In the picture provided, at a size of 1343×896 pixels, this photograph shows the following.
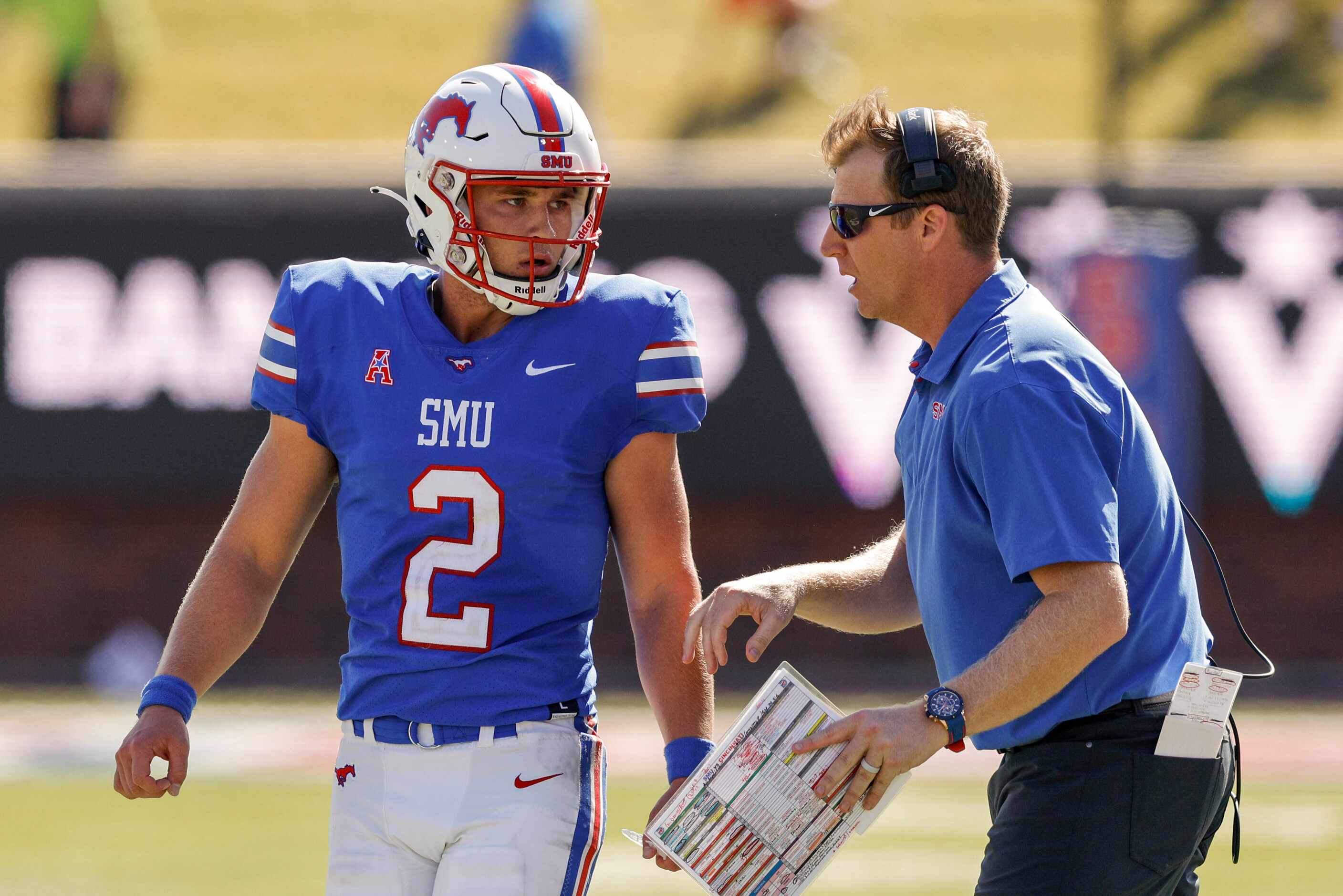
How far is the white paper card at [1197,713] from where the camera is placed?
11.0ft

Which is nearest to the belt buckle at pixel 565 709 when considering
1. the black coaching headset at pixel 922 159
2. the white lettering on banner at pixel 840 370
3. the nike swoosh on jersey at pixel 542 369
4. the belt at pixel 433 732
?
the belt at pixel 433 732

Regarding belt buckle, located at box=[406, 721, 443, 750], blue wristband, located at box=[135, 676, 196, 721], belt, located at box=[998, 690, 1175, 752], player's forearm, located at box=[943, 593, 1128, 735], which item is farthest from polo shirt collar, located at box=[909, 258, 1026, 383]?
blue wristband, located at box=[135, 676, 196, 721]

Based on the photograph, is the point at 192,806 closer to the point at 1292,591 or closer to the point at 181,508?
the point at 181,508

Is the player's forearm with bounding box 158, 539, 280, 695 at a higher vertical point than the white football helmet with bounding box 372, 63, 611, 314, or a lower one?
lower

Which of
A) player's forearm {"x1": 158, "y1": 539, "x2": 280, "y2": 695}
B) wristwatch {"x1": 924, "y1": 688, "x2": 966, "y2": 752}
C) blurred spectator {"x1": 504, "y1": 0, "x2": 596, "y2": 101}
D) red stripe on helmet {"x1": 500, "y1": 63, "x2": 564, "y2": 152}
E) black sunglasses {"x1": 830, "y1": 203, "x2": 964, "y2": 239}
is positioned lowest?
wristwatch {"x1": 924, "y1": 688, "x2": 966, "y2": 752}

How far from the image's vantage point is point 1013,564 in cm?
311

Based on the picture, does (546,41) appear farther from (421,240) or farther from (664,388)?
(664,388)

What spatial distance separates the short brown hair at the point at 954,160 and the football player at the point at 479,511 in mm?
455

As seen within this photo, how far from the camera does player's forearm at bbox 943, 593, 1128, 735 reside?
3018 millimetres

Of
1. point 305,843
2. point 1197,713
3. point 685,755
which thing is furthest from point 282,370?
point 305,843

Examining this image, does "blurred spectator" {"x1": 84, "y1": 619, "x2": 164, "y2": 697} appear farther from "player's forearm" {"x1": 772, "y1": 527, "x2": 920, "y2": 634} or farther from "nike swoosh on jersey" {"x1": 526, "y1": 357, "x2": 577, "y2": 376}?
"nike swoosh on jersey" {"x1": 526, "y1": 357, "x2": 577, "y2": 376}

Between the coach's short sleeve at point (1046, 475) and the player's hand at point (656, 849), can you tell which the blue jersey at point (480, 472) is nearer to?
the player's hand at point (656, 849)

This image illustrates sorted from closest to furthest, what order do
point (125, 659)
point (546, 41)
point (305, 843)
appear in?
point (305, 843), point (125, 659), point (546, 41)

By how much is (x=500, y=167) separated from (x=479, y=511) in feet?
2.08
